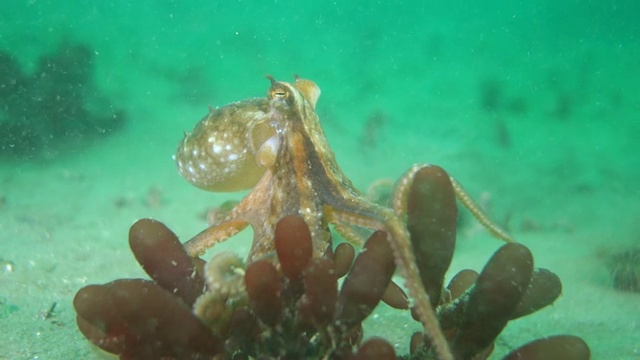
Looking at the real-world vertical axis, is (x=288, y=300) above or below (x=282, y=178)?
below

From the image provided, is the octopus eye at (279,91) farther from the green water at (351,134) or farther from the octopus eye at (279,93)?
the green water at (351,134)

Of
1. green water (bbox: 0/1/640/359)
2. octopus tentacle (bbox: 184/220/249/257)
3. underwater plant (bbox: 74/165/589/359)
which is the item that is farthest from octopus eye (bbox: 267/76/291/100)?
green water (bbox: 0/1/640/359)

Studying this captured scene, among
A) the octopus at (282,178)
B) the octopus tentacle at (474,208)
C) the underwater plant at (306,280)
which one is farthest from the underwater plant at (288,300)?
the octopus tentacle at (474,208)

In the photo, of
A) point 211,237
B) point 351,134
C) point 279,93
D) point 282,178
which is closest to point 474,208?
point 282,178

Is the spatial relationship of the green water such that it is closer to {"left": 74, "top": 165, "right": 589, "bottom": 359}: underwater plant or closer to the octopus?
{"left": 74, "top": 165, "right": 589, "bottom": 359}: underwater plant

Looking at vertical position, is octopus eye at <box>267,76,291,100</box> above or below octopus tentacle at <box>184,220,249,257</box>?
above

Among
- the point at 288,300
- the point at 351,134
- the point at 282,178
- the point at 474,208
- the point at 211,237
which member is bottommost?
the point at 288,300

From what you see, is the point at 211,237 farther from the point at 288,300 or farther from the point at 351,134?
the point at 351,134

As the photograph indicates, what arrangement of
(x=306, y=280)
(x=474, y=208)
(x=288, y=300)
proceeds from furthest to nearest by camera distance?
(x=474, y=208) → (x=288, y=300) → (x=306, y=280)

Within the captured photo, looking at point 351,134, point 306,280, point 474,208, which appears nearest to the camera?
point 306,280
